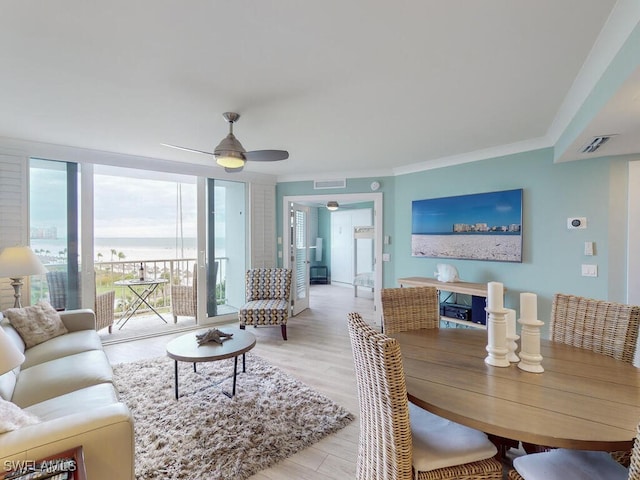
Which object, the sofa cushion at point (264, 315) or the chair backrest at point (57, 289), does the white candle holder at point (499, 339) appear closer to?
the sofa cushion at point (264, 315)

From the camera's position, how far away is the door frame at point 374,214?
4.93 metres

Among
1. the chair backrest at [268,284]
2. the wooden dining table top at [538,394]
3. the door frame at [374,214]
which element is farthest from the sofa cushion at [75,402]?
the door frame at [374,214]

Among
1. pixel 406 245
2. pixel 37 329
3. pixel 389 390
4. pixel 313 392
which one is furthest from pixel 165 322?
pixel 389 390

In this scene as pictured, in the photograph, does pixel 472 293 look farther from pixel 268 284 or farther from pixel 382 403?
pixel 268 284

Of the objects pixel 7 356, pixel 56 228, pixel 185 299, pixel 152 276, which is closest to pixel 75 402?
pixel 7 356

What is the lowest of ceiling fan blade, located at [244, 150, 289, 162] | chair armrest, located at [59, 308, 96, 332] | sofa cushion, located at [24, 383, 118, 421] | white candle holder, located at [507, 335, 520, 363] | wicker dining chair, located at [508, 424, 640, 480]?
sofa cushion, located at [24, 383, 118, 421]

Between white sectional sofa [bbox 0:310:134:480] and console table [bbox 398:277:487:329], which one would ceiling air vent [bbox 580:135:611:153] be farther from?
white sectional sofa [bbox 0:310:134:480]

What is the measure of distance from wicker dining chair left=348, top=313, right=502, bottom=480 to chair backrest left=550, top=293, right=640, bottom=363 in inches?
40.1

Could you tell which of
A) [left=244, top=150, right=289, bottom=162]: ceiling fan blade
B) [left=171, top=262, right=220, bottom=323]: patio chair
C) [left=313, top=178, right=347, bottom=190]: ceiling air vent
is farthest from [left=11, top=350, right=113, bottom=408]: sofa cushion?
[left=313, top=178, right=347, bottom=190]: ceiling air vent

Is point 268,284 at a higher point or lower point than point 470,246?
lower

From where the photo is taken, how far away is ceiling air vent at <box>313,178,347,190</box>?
516 cm

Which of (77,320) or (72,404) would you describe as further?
(77,320)

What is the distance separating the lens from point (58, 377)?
6.70 ft

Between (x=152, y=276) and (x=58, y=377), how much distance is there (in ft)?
12.1
